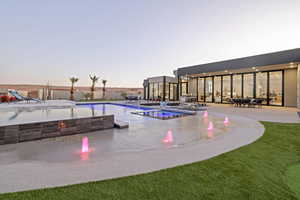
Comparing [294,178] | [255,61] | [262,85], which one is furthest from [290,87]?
[294,178]

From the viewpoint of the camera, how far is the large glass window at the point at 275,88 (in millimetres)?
12330

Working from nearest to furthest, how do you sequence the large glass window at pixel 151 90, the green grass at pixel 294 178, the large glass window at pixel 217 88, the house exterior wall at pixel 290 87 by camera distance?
the green grass at pixel 294 178, the house exterior wall at pixel 290 87, the large glass window at pixel 217 88, the large glass window at pixel 151 90

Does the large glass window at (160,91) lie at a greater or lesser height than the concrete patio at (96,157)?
greater

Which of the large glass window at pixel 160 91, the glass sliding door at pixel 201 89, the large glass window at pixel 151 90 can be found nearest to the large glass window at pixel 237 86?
the glass sliding door at pixel 201 89

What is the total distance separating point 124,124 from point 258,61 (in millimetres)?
12000

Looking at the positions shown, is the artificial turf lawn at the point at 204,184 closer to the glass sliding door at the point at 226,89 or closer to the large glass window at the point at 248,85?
the large glass window at the point at 248,85

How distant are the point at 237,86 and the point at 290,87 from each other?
3.91 m

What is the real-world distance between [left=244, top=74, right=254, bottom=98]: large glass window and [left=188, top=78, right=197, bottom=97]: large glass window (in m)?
5.67

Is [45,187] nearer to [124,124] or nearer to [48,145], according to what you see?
[48,145]

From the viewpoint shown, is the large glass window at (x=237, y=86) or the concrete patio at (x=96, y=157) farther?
the large glass window at (x=237, y=86)

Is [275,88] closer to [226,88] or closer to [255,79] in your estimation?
[255,79]

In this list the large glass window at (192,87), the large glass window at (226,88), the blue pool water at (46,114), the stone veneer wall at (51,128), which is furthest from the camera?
the large glass window at (192,87)

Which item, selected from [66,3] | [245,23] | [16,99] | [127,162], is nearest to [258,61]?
[245,23]

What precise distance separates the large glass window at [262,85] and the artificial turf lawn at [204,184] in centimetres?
1296
